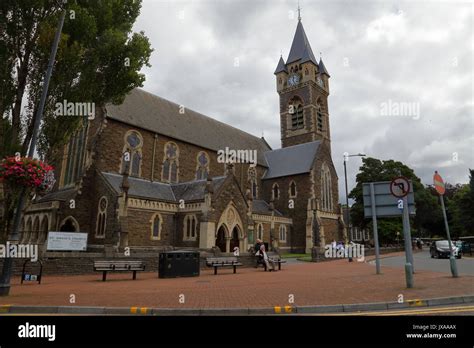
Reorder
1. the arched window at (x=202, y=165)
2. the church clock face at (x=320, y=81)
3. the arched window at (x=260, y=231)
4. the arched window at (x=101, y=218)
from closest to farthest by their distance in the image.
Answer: the arched window at (x=101, y=218), the arched window at (x=202, y=165), the arched window at (x=260, y=231), the church clock face at (x=320, y=81)

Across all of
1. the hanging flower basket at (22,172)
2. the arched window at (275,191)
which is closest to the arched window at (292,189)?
the arched window at (275,191)

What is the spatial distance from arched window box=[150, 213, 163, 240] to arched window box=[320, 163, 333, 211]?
2203 cm

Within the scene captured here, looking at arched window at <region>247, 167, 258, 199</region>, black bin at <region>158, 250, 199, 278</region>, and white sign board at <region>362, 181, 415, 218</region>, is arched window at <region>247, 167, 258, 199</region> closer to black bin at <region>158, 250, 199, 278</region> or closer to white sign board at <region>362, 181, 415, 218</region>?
black bin at <region>158, 250, 199, 278</region>

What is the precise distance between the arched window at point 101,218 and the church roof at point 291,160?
23000mm

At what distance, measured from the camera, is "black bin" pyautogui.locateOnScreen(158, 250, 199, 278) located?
15117 mm

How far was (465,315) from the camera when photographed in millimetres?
6141

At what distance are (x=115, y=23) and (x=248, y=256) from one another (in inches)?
585

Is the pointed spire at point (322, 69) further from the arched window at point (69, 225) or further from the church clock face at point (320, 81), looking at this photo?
the arched window at point (69, 225)

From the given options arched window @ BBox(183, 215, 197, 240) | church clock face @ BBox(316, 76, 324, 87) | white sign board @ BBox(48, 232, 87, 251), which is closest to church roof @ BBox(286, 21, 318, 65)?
church clock face @ BBox(316, 76, 324, 87)

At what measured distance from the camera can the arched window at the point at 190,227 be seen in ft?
82.6

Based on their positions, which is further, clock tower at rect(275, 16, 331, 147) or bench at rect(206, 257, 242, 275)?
clock tower at rect(275, 16, 331, 147)

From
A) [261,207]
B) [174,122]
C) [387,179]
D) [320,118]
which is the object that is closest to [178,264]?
[174,122]
